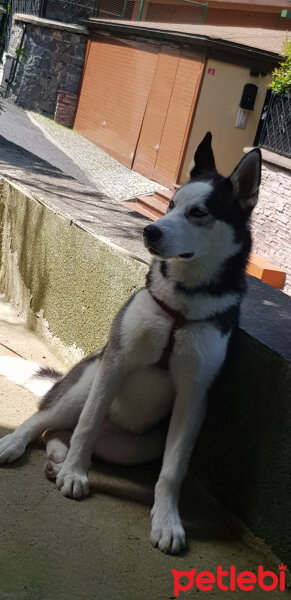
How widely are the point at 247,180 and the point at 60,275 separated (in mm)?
2377

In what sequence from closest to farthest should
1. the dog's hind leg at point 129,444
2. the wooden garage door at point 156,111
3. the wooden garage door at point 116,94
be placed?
the dog's hind leg at point 129,444, the wooden garage door at point 156,111, the wooden garage door at point 116,94

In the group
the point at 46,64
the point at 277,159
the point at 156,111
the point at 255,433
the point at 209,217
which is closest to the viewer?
the point at 209,217

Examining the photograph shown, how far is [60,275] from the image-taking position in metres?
4.91

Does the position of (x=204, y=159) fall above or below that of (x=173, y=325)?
above

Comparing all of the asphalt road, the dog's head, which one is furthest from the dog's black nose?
the asphalt road

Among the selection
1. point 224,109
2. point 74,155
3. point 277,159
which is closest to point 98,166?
point 74,155

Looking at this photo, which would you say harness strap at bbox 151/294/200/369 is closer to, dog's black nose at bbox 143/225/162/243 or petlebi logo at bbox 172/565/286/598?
dog's black nose at bbox 143/225/162/243

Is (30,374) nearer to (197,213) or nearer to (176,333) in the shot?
(176,333)

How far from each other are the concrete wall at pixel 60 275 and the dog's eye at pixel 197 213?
1130 millimetres

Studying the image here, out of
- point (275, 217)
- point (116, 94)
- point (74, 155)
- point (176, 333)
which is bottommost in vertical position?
point (74, 155)

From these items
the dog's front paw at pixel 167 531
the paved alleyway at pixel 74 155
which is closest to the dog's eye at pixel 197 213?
the dog's front paw at pixel 167 531

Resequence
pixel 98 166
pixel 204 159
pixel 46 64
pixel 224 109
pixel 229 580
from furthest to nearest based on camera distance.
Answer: pixel 46 64, pixel 98 166, pixel 224 109, pixel 204 159, pixel 229 580

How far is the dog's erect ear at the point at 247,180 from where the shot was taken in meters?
2.71

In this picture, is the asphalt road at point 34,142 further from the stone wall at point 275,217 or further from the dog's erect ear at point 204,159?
the dog's erect ear at point 204,159
